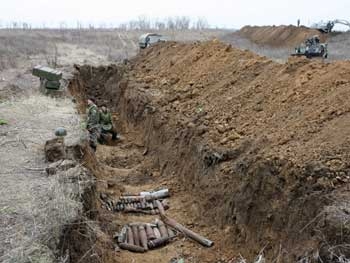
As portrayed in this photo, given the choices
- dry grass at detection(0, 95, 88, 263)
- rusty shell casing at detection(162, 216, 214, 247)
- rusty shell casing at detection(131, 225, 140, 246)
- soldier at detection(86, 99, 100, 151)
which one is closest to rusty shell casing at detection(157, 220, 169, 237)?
rusty shell casing at detection(162, 216, 214, 247)

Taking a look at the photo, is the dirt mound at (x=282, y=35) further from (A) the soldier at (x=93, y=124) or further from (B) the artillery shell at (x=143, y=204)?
(B) the artillery shell at (x=143, y=204)

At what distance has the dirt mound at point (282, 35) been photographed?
34.7 meters

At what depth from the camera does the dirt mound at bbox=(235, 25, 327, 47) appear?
3473 cm

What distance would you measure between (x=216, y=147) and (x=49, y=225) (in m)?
4.00

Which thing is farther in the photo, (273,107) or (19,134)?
(19,134)

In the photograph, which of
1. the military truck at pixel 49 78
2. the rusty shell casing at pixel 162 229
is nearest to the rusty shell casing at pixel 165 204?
the rusty shell casing at pixel 162 229

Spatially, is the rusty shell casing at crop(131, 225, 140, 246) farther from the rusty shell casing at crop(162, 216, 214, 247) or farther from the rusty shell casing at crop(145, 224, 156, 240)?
the rusty shell casing at crop(162, 216, 214, 247)

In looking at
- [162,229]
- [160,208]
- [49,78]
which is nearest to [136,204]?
[160,208]

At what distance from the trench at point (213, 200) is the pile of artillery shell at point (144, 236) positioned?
5.1 inches

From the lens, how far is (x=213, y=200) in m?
7.69

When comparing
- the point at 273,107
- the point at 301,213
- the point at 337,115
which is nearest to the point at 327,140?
the point at 337,115

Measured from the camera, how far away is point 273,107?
8.74 meters

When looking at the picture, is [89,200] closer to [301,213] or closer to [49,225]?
[49,225]

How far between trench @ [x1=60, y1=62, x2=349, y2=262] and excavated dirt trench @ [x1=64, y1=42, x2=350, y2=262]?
0.06 ft
